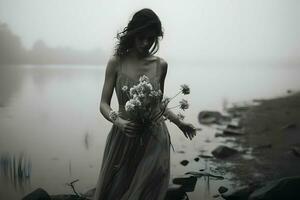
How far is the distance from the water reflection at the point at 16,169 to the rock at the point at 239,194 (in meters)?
1.25

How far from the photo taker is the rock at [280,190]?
2629mm

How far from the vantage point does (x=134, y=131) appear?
178 centimetres

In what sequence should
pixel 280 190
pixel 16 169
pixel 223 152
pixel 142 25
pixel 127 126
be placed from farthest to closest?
1. pixel 223 152
2. pixel 16 169
3. pixel 280 190
4. pixel 142 25
5. pixel 127 126

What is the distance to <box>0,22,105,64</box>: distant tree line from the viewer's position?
274 cm

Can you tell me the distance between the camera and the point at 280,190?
265 centimetres

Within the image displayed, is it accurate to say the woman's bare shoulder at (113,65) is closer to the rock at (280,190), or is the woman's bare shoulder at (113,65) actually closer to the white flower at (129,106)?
the white flower at (129,106)

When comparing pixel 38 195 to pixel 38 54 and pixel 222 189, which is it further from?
pixel 222 189

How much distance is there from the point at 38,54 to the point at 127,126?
121cm

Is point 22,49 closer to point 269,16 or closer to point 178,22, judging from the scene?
point 178,22

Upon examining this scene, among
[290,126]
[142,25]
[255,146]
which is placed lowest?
[255,146]

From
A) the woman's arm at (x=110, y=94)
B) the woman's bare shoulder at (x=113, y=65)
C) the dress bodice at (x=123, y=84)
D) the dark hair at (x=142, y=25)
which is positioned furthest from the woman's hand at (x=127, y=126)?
the dark hair at (x=142, y=25)

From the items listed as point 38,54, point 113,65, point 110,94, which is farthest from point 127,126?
point 38,54

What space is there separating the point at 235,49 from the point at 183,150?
74 cm

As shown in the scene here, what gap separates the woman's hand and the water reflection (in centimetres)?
119
